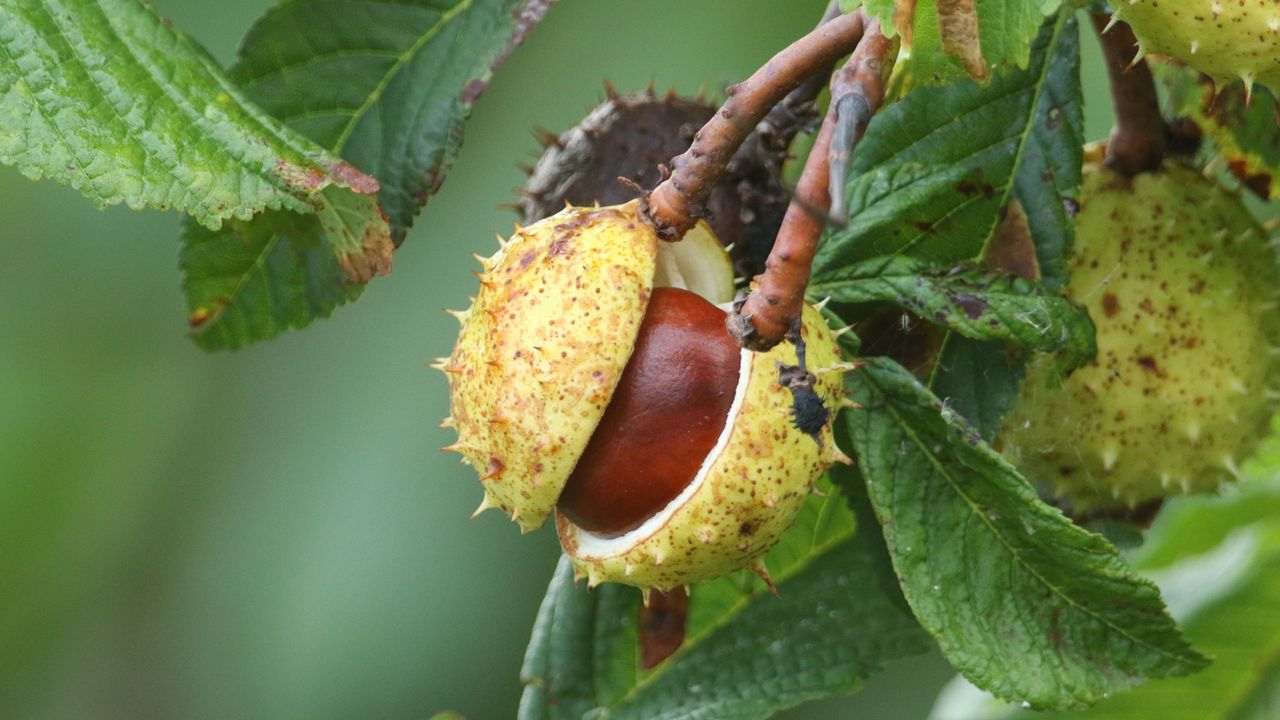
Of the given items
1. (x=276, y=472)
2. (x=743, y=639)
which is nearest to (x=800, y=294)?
(x=743, y=639)

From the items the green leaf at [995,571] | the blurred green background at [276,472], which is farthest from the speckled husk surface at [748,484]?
the blurred green background at [276,472]

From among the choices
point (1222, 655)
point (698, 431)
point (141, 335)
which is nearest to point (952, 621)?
point (698, 431)

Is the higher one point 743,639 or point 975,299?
point 975,299

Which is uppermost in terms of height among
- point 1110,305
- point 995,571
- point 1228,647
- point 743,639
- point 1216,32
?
point 1216,32

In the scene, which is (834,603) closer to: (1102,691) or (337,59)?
(1102,691)

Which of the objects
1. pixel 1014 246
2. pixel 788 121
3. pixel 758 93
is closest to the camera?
pixel 758 93

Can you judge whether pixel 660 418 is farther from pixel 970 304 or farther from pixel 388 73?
pixel 388 73

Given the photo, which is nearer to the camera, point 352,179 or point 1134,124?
point 352,179
